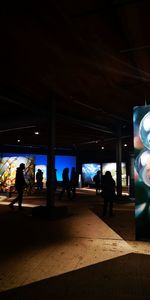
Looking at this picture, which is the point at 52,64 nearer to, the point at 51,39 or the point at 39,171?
the point at 51,39

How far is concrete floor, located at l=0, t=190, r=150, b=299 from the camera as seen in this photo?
4531 millimetres

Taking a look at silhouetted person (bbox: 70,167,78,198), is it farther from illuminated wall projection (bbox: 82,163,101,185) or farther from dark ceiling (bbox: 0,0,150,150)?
illuminated wall projection (bbox: 82,163,101,185)

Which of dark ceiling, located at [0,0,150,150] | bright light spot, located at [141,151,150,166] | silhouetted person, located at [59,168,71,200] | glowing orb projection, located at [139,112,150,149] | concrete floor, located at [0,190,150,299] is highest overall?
dark ceiling, located at [0,0,150,150]

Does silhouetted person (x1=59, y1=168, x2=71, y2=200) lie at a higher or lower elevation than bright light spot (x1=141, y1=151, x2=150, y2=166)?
lower

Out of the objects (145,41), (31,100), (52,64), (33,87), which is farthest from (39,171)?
(145,41)

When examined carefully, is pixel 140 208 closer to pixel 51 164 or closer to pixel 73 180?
pixel 51 164

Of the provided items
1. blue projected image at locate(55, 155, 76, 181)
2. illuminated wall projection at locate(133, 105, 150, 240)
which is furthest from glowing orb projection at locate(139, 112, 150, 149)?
blue projected image at locate(55, 155, 76, 181)

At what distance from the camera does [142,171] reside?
255 inches

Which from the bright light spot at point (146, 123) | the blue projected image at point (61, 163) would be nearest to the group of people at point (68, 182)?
the bright light spot at point (146, 123)

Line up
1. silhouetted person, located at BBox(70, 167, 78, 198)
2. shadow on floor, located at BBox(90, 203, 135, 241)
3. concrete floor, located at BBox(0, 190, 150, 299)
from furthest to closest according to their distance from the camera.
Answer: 1. silhouetted person, located at BBox(70, 167, 78, 198)
2. shadow on floor, located at BBox(90, 203, 135, 241)
3. concrete floor, located at BBox(0, 190, 150, 299)

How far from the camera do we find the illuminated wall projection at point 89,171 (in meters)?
28.3

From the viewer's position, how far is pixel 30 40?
5.80 meters

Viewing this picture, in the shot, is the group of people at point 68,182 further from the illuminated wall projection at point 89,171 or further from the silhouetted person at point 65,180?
the illuminated wall projection at point 89,171

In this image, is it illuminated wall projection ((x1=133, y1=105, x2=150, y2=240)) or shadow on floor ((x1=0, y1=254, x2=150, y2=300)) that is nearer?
shadow on floor ((x1=0, y1=254, x2=150, y2=300))
